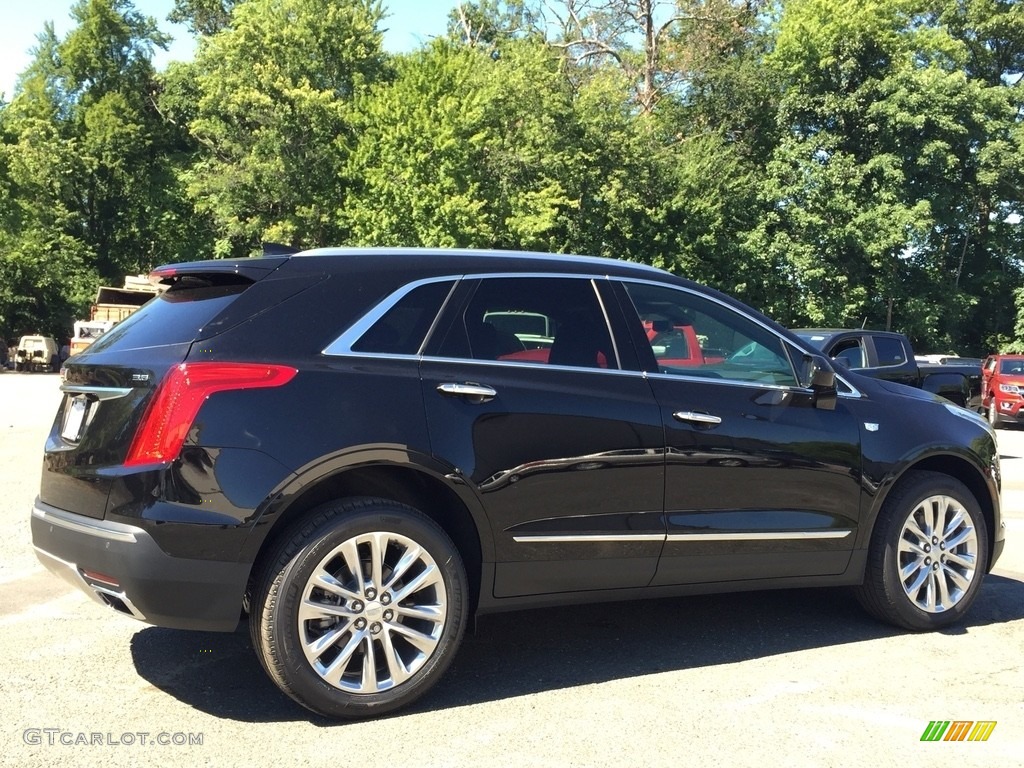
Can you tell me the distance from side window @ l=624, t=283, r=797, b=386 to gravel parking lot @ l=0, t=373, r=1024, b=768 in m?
1.31

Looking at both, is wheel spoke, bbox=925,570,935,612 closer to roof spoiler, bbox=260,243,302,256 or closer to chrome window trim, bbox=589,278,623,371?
chrome window trim, bbox=589,278,623,371

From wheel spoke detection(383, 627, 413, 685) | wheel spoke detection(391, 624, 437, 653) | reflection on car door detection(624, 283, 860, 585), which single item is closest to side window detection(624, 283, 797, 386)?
reflection on car door detection(624, 283, 860, 585)

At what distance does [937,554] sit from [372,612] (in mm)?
2911

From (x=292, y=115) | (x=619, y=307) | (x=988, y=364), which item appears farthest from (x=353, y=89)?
(x=619, y=307)

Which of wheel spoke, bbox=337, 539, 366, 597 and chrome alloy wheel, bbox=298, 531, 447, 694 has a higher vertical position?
wheel spoke, bbox=337, 539, 366, 597

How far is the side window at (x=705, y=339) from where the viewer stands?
455cm

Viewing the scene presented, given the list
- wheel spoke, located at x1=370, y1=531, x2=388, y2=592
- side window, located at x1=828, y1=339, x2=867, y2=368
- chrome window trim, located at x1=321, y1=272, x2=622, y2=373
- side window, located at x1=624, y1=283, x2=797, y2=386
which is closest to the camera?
wheel spoke, located at x1=370, y1=531, x2=388, y2=592

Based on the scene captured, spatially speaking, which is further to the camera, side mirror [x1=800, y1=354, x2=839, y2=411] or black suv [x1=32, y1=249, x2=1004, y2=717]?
side mirror [x1=800, y1=354, x2=839, y2=411]

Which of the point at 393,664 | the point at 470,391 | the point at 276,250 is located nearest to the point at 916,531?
the point at 470,391

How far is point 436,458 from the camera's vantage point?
382 centimetres

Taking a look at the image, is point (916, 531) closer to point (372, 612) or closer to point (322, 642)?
point (372, 612)

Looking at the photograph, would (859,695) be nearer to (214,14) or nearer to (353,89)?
(353,89)

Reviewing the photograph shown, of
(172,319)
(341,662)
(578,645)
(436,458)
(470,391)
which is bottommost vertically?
(578,645)

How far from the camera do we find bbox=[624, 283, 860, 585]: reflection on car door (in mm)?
4352
